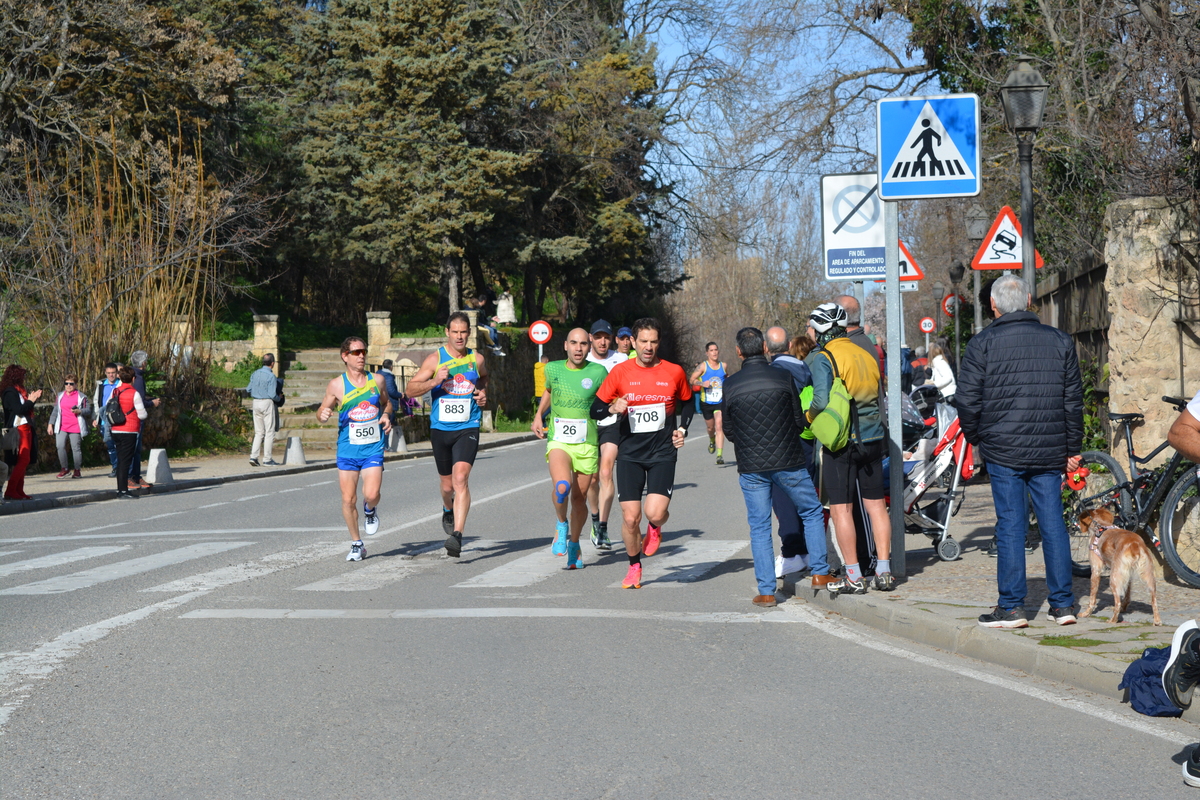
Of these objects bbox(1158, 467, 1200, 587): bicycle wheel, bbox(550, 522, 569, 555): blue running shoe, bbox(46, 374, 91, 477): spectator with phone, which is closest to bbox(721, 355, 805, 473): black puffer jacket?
bbox(1158, 467, 1200, 587): bicycle wheel

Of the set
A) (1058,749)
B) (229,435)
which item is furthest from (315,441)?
(1058,749)

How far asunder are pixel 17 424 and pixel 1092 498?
1432 centimetres

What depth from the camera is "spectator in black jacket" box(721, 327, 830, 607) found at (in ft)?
27.8

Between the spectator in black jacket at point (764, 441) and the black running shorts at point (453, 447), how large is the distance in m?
3.20

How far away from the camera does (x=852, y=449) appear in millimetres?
8648

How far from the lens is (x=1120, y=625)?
7012mm

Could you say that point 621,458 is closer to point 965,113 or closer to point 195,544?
point 965,113

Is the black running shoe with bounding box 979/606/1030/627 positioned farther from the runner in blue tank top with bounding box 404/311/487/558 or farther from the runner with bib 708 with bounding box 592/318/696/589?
the runner in blue tank top with bounding box 404/311/487/558

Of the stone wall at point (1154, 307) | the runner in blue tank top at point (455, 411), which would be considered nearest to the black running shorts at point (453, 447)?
the runner in blue tank top at point (455, 411)

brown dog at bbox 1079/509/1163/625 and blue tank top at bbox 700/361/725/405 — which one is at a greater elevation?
blue tank top at bbox 700/361/725/405

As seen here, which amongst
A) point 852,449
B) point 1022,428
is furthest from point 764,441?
point 1022,428

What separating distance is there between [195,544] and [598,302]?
36.3 metres

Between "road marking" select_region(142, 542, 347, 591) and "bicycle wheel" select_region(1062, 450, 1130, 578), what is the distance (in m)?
6.30

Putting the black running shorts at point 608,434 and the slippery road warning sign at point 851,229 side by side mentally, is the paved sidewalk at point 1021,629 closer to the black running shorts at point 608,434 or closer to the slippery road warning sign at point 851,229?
the black running shorts at point 608,434
